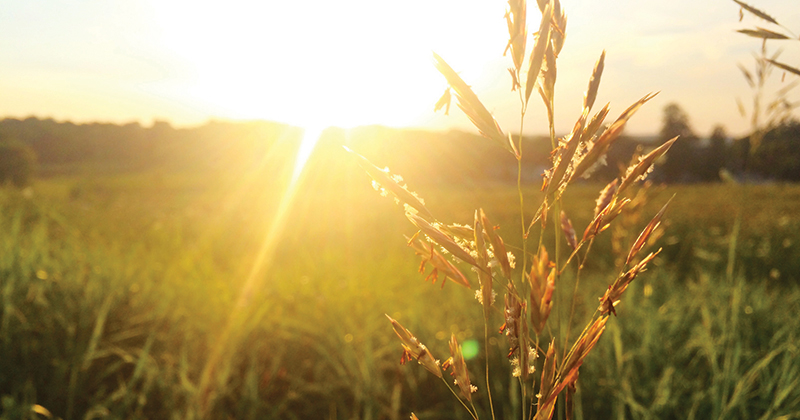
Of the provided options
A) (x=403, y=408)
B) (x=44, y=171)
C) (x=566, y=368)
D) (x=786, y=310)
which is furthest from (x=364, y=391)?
(x=44, y=171)

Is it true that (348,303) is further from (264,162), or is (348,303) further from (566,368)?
(264,162)

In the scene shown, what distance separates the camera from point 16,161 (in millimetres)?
23391

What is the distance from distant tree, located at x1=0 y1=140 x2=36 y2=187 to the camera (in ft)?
74.2

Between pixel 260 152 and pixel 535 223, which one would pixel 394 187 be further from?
pixel 260 152

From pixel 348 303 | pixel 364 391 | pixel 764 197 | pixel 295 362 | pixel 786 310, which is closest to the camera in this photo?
pixel 364 391

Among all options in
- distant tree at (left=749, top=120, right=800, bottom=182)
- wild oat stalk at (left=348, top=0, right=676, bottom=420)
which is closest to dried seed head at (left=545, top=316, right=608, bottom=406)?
wild oat stalk at (left=348, top=0, right=676, bottom=420)

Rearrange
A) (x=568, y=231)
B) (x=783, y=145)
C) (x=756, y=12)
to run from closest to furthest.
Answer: (x=568, y=231), (x=756, y=12), (x=783, y=145)

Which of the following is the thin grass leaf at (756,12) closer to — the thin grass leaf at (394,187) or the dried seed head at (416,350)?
the thin grass leaf at (394,187)

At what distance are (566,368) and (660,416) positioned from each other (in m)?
2.05

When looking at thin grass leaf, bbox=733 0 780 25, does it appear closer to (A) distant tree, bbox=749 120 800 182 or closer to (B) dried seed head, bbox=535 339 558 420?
(B) dried seed head, bbox=535 339 558 420

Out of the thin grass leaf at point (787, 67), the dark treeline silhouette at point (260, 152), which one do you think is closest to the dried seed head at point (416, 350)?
the thin grass leaf at point (787, 67)

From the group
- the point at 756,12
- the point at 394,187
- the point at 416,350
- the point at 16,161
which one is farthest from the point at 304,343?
the point at 16,161

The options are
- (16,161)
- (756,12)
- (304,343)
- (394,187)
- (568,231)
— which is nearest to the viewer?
(394,187)

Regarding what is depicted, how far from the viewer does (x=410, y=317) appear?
A: 126 inches
